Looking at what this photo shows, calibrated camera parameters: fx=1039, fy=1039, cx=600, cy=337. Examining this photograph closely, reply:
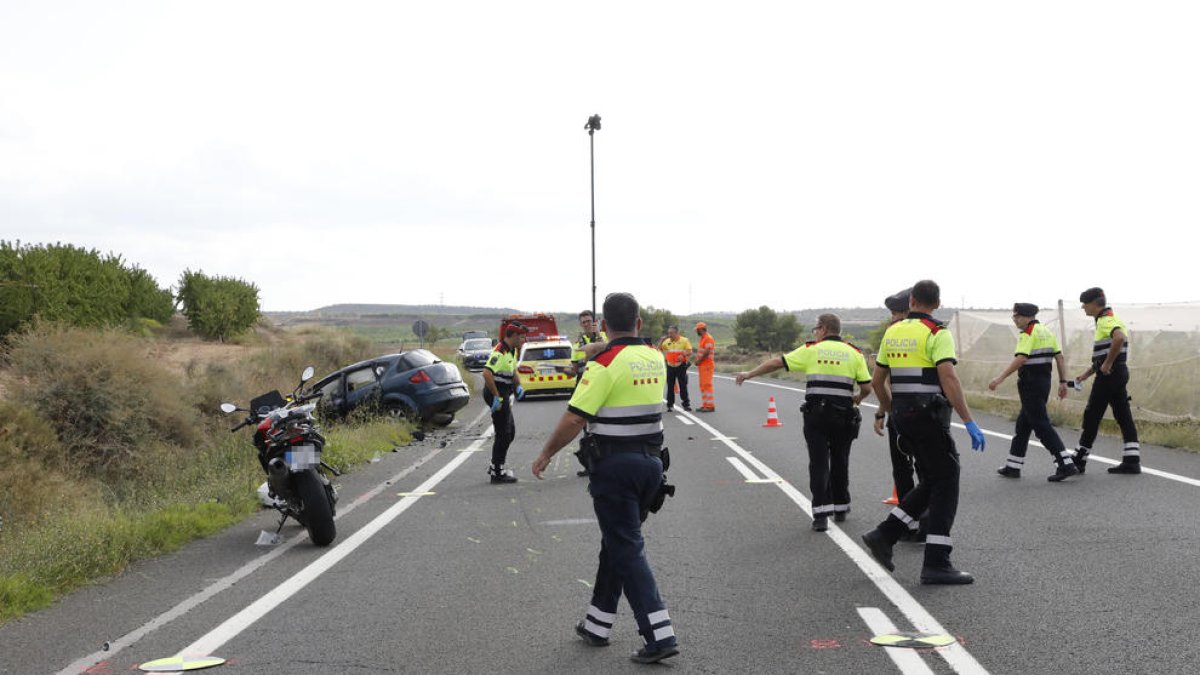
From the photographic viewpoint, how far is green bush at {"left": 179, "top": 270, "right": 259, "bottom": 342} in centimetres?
4744

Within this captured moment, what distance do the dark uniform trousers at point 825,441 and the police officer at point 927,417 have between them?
1.34 meters

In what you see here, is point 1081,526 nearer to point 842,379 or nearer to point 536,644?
point 842,379

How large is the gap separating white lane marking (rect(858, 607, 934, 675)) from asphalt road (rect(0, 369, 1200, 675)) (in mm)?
16

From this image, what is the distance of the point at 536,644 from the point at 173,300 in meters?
47.0

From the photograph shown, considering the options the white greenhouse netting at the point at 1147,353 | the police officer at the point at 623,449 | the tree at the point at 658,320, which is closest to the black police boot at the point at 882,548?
the police officer at the point at 623,449

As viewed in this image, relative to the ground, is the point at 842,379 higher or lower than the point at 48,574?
higher

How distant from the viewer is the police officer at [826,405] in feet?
26.6

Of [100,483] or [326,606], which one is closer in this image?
Result: [326,606]

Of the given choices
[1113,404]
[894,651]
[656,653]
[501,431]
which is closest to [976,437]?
[894,651]

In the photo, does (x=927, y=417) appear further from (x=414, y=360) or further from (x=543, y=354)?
(x=543, y=354)

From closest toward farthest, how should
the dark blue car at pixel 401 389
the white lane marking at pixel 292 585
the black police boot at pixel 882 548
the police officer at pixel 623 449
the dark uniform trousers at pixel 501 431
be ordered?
the police officer at pixel 623 449 → the white lane marking at pixel 292 585 → the black police boot at pixel 882 548 → the dark uniform trousers at pixel 501 431 → the dark blue car at pixel 401 389

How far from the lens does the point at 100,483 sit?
15.1 meters

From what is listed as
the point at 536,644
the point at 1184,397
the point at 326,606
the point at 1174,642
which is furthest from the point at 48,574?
the point at 1184,397

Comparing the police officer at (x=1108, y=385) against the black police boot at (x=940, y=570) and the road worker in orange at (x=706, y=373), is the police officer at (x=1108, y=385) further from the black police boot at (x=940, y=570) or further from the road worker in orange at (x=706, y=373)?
the road worker in orange at (x=706, y=373)
